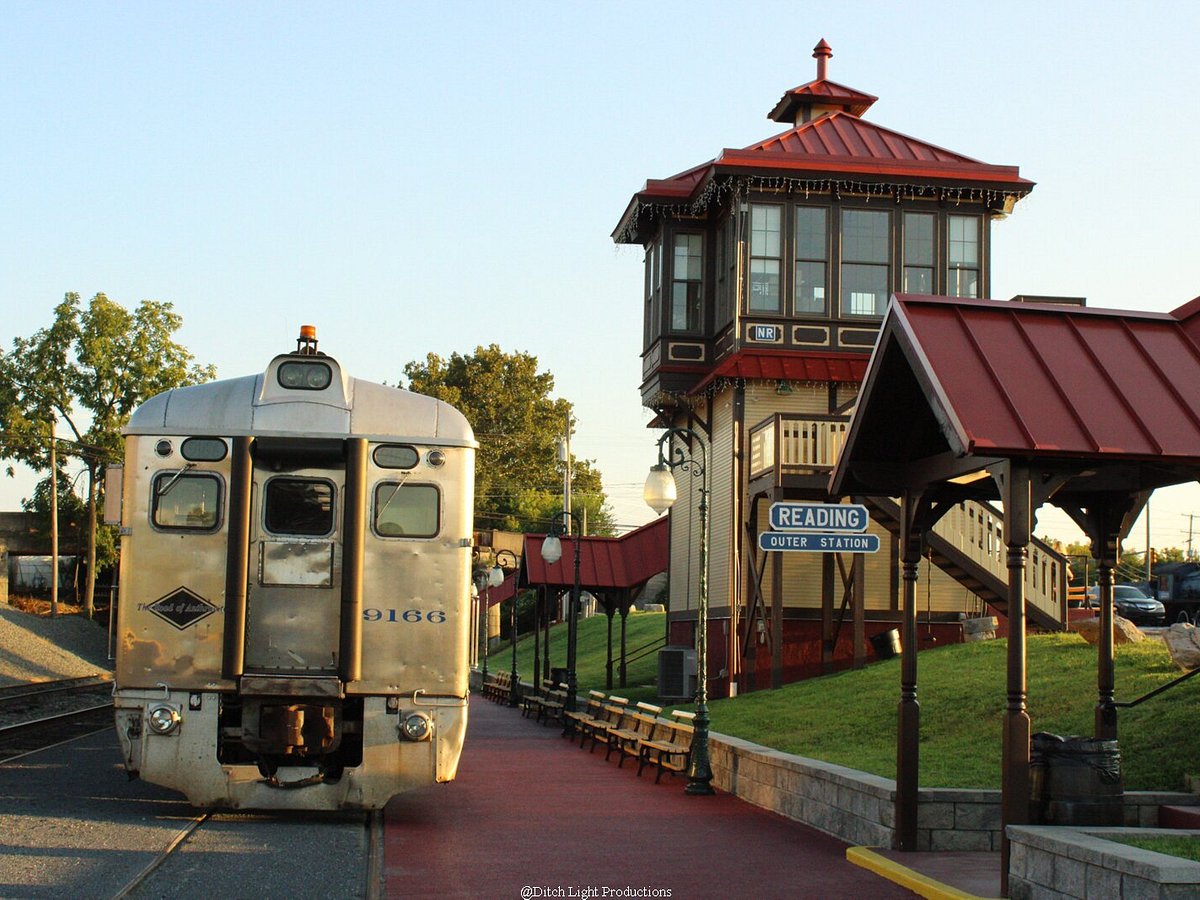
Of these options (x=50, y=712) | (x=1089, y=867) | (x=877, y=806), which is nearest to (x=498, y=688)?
(x=50, y=712)

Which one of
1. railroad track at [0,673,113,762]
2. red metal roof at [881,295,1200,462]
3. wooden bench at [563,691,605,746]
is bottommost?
railroad track at [0,673,113,762]

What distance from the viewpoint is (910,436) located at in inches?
474

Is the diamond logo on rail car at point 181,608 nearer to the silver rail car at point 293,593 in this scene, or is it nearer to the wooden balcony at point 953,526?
the silver rail car at point 293,593

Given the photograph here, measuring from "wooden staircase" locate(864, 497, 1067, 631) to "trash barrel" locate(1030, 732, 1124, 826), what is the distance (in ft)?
46.9

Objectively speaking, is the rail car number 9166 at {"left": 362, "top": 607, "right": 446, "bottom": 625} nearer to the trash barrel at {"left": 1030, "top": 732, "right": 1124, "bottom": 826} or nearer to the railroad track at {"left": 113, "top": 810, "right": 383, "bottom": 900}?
the railroad track at {"left": 113, "top": 810, "right": 383, "bottom": 900}

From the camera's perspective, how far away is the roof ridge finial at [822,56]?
109 ft

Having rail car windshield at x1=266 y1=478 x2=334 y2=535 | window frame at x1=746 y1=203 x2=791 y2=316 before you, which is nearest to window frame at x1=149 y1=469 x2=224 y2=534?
rail car windshield at x1=266 y1=478 x2=334 y2=535

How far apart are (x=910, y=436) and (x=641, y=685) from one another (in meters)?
26.6

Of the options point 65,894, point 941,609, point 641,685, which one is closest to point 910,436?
point 65,894

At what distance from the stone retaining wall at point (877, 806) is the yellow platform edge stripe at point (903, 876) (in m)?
0.36

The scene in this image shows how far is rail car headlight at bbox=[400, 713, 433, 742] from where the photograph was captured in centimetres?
1255

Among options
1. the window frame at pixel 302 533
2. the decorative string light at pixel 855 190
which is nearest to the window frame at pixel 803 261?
the decorative string light at pixel 855 190

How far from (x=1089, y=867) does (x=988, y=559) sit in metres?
17.1

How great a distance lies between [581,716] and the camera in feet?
81.1
